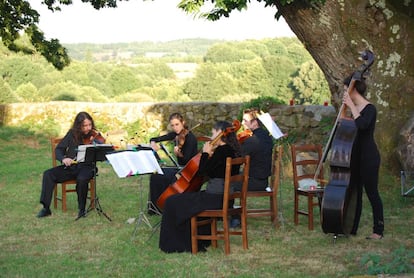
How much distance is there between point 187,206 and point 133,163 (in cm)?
73

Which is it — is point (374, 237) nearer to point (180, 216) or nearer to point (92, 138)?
point (180, 216)

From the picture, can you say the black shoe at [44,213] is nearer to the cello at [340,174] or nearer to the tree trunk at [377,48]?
the cello at [340,174]

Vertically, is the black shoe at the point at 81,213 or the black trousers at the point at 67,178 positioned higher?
the black trousers at the point at 67,178

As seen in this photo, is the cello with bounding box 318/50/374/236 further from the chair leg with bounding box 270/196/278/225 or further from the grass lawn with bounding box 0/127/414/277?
the chair leg with bounding box 270/196/278/225

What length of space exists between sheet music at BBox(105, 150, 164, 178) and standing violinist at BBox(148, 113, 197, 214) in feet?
2.96

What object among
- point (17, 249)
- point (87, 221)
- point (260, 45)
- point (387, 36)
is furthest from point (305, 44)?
point (260, 45)

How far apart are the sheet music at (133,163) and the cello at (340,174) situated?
65.4 inches

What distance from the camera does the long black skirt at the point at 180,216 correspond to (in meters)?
6.15

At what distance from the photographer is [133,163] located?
6.52 metres

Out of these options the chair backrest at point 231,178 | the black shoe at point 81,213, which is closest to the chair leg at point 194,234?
the chair backrest at point 231,178

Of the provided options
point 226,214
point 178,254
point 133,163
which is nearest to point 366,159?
point 226,214

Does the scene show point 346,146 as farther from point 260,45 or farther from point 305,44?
point 260,45

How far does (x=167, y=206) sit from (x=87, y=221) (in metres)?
1.79

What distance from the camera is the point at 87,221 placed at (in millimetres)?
7691
